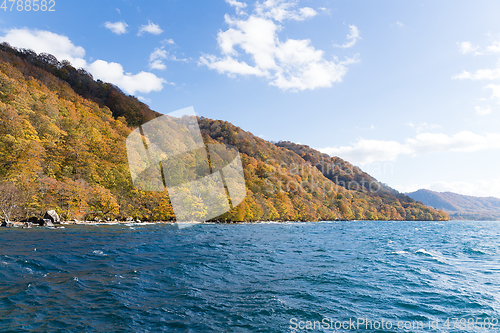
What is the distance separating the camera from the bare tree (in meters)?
28.5

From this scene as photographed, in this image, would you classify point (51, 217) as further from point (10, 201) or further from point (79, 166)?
point (79, 166)

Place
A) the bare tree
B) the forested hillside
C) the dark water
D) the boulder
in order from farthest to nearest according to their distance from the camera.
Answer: the forested hillside < the boulder < the bare tree < the dark water

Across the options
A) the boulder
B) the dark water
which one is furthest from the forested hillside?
the dark water

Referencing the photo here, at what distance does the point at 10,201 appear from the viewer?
29.2m

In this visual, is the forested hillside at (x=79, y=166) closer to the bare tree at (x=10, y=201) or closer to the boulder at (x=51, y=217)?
the bare tree at (x=10, y=201)

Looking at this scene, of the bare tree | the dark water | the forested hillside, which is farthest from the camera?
the forested hillside

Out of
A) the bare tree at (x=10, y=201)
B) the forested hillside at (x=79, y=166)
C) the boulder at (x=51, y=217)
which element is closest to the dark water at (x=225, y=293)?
the boulder at (x=51, y=217)

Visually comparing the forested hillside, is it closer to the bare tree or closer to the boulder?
the bare tree

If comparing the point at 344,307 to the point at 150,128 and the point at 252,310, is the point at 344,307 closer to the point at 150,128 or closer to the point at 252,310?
the point at 252,310

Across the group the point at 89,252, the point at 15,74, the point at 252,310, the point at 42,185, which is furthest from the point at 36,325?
the point at 15,74

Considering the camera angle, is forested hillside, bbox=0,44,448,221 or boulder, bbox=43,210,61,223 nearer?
boulder, bbox=43,210,61,223

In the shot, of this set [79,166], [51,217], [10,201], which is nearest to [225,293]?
[51,217]

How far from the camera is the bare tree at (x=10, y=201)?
28516mm

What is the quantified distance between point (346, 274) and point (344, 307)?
4.65m
